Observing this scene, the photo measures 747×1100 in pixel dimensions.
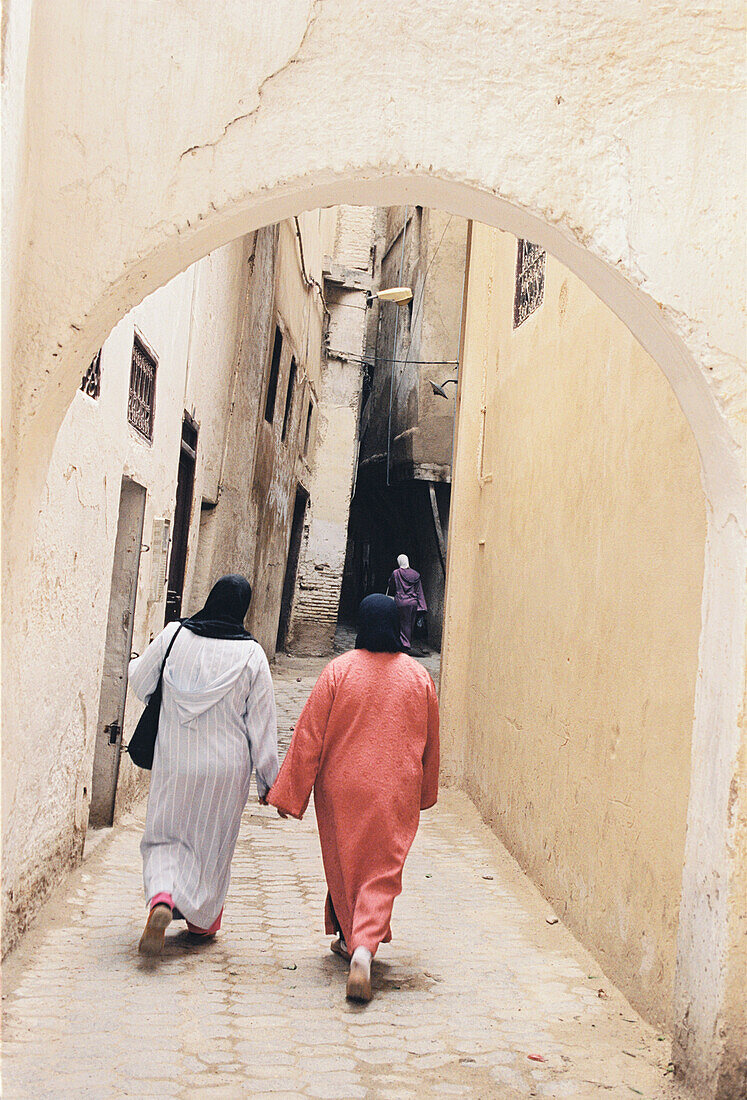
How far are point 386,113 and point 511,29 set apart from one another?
0.44 metres

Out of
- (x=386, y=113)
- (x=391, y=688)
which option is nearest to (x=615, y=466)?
(x=391, y=688)

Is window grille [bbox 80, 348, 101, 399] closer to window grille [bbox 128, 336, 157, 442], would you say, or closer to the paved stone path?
window grille [bbox 128, 336, 157, 442]

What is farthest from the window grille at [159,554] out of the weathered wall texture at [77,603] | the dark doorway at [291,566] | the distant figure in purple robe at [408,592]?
the dark doorway at [291,566]

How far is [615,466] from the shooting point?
4449 millimetres

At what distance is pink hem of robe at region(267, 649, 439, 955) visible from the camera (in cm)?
407

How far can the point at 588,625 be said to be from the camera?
470 cm

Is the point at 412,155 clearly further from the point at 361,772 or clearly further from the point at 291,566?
the point at 291,566

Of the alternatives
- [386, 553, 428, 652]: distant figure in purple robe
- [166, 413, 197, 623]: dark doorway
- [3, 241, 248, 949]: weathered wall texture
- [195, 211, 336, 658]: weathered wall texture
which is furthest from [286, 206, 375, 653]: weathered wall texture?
[3, 241, 248, 949]: weathered wall texture

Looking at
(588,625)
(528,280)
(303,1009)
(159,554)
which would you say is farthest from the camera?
(528,280)

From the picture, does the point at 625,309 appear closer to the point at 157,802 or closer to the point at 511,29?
the point at 511,29

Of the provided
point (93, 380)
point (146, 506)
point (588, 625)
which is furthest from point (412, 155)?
point (146, 506)

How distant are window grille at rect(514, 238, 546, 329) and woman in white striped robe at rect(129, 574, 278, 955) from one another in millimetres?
3088

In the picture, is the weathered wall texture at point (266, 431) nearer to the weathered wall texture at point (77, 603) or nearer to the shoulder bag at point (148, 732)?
the weathered wall texture at point (77, 603)

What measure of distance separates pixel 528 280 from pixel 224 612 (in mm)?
3495
